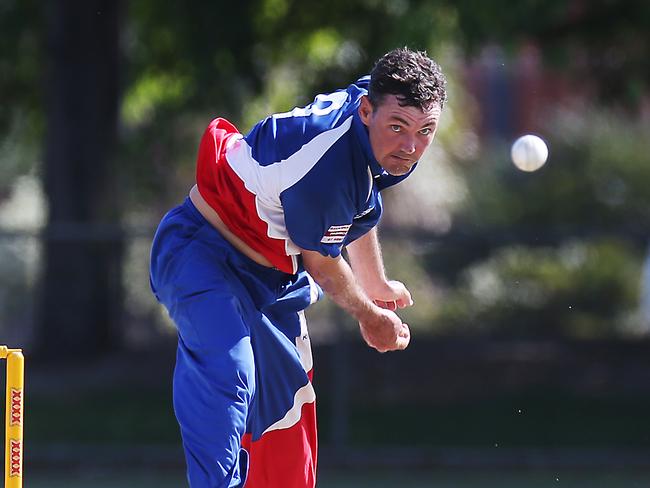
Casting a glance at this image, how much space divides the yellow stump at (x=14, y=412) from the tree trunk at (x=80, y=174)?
628 cm

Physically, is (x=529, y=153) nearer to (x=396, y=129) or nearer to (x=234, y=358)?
(x=396, y=129)

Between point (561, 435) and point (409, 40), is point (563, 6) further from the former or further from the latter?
point (561, 435)

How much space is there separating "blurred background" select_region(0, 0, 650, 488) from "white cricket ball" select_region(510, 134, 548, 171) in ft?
12.2

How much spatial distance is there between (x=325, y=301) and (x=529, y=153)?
6135 mm

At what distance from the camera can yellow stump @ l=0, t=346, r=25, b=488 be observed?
4.39 meters

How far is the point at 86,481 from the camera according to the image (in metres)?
9.07

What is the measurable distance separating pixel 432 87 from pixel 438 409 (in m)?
6.73

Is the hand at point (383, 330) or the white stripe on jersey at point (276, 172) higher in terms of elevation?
the white stripe on jersey at point (276, 172)

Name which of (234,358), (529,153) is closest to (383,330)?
(234,358)

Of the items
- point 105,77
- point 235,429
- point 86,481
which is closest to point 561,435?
point 86,481

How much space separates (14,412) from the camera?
4457mm

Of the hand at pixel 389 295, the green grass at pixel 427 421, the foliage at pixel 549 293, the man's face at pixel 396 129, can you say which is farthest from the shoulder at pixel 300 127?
the foliage at pixel 549 293

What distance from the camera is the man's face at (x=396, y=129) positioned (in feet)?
14.2

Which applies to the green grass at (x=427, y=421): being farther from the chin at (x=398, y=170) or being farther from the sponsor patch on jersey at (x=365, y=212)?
the chin at (x=398, y=170)
